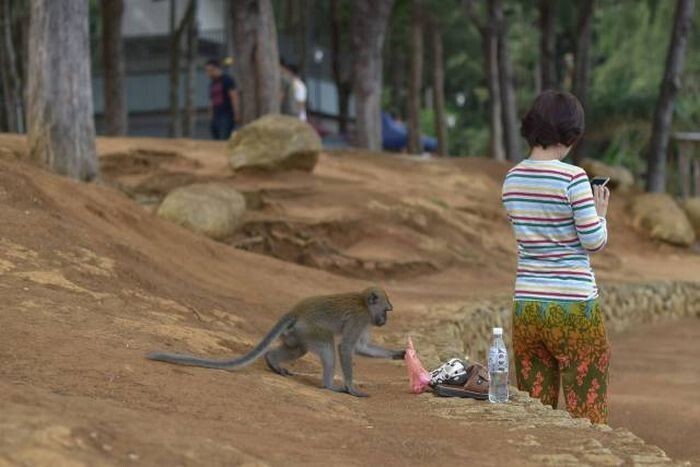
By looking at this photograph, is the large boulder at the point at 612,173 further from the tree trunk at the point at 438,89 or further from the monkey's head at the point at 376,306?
the monkey's head at the point at 376,306

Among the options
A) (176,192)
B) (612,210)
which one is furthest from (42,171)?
(612,210)

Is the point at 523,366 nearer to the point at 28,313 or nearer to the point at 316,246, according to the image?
the point at 28,313

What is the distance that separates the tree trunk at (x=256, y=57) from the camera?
2072cm

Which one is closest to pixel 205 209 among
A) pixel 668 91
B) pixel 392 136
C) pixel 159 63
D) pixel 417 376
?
pixel 417 376

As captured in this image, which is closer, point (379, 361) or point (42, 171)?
point (379, 361)

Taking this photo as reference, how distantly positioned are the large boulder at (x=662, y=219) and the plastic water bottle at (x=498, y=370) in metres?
16.8

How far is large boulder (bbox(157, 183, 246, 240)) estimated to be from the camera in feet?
49.7

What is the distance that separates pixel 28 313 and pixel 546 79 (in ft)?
74.2

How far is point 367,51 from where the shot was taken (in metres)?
24.8

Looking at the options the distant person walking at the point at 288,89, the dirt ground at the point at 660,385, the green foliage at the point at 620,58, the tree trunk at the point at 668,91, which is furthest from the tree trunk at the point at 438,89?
the dirt ground at the point at 660,385

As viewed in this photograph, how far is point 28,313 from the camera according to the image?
277 inches

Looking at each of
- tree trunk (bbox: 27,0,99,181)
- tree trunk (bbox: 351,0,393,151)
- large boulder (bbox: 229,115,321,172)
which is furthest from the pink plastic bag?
tree trunk (bbox: 351,0,393,151)

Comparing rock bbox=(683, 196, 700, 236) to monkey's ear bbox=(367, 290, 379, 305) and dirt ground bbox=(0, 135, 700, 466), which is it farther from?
monkey's ear bbox=(367, 290, 379, 305)

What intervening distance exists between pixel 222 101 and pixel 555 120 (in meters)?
17.8
